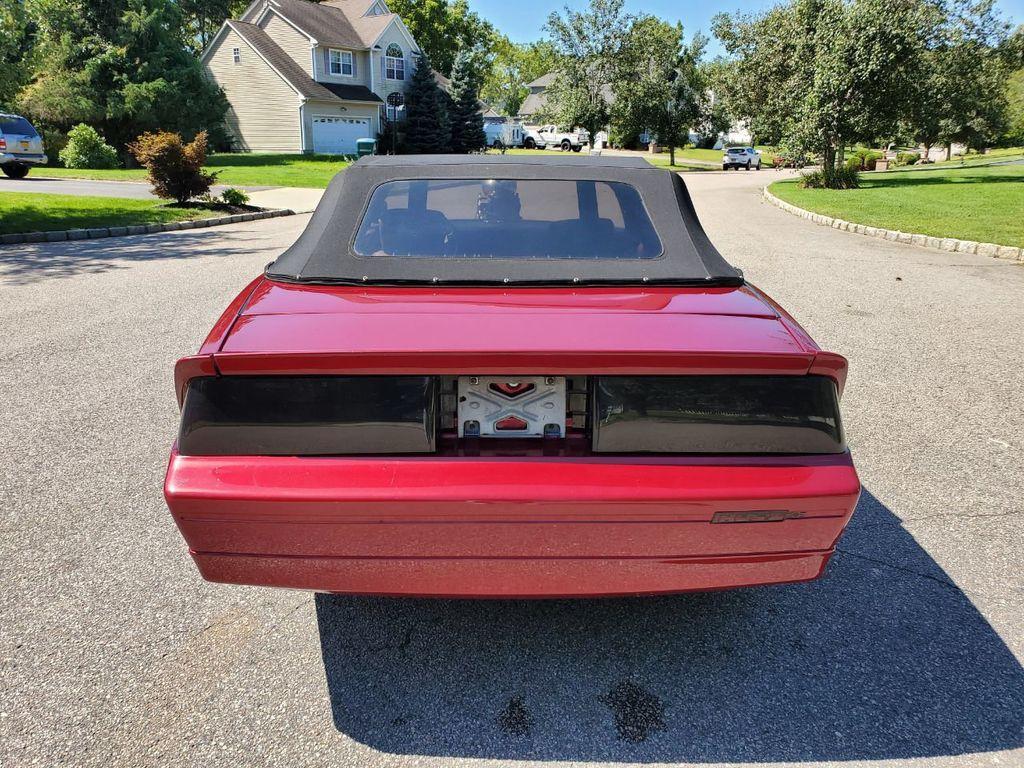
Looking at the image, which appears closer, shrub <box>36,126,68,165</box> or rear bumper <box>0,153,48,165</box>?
rear bumper <box>0,153,48,165</box>

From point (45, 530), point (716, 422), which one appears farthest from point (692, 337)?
point (45, 530)

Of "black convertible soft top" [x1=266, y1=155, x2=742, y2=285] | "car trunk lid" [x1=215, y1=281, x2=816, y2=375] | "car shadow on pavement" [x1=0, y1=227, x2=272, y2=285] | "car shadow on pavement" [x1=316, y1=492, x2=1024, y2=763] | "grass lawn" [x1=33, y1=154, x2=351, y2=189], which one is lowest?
"car shadow on pavement" [x1=316, y1=492, x2=1024, y2=763]

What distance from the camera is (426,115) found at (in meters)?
44.7

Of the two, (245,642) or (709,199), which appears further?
(709,199)

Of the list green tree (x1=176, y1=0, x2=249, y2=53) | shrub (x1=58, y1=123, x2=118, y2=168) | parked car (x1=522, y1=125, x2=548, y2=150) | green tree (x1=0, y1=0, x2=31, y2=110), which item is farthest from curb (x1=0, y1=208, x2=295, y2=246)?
green tree (x1=176, y1=0, x2=249, y2=53)

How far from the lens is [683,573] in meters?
2.07

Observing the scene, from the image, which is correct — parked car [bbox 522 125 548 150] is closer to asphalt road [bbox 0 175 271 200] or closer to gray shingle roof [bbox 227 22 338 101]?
gray shingle roof [bbox 227 22 338 101]

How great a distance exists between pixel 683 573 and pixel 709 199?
2302 cm

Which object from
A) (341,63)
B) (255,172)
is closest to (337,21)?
(341,63)

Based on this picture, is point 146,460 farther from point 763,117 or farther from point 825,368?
A: point 763,117

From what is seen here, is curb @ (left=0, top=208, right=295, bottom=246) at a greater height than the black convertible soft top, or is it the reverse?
the black convertible soft top

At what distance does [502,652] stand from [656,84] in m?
46.5

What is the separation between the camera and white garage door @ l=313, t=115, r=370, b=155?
133 ft

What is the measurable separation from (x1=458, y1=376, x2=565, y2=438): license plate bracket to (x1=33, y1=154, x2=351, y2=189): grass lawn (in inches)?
817
